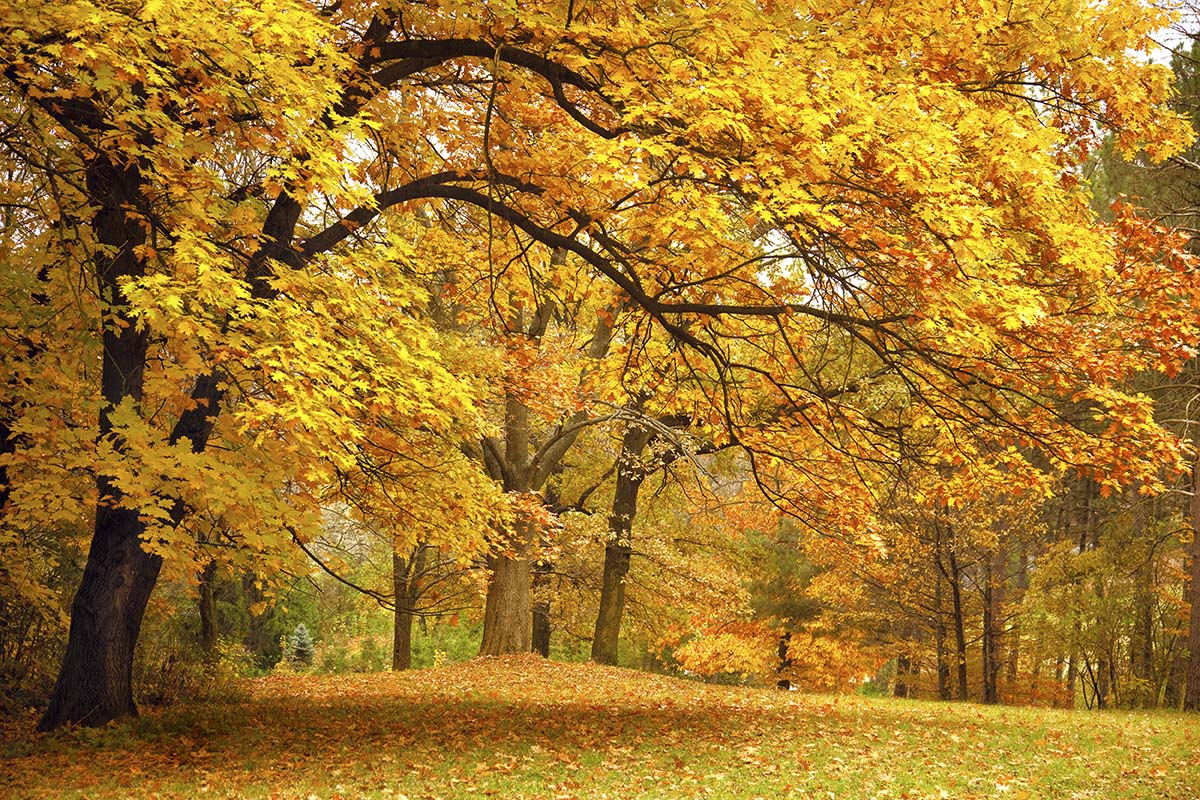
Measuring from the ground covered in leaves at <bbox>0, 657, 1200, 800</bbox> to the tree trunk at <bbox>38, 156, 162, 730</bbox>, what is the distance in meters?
0.41

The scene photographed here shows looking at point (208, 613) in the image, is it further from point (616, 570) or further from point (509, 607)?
point (616, 570)

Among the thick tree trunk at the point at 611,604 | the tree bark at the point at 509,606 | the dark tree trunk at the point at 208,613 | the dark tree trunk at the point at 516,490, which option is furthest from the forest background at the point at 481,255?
the thick tree trunk at the point at 611,604

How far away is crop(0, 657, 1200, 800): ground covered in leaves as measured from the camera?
7.39 m

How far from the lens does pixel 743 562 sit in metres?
24.0

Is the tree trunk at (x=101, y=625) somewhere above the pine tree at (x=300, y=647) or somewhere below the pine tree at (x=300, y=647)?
above

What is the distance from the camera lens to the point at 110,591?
29.5 feet

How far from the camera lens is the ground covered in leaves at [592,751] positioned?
7395mm

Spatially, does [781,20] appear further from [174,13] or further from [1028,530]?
[1028,530]

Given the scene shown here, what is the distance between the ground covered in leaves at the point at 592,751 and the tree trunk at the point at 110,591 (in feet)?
1.34

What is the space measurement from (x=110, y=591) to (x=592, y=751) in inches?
188

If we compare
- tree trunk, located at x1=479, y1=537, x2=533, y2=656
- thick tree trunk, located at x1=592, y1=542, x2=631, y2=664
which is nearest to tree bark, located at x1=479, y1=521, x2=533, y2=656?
tree trunk, located at x1=479, y1=537, x2=533, y2=656

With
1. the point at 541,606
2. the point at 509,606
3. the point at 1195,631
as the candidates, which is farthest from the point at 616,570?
the point at 1195,631

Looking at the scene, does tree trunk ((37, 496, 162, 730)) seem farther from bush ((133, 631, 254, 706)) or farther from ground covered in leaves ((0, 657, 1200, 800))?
bush ((133, 631, 254, 706))

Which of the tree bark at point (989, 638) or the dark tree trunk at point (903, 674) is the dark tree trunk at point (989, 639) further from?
the dark tree trunk at point (903, 674)
